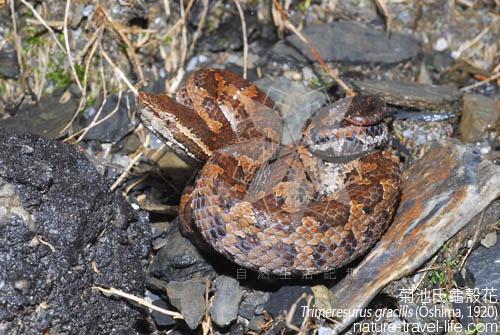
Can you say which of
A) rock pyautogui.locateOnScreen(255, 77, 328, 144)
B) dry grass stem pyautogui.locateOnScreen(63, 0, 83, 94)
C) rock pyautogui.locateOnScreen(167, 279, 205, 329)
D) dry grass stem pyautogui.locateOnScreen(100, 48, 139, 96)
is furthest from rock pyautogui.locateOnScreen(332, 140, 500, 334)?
dry grass stem pyautogui.locateOnScreen(63, 0, 83, 94)

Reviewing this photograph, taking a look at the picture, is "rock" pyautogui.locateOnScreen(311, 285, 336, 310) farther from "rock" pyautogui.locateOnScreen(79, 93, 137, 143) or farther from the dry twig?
"rock" pyautogui.locateOnScreen(79, 93, 137, 143)

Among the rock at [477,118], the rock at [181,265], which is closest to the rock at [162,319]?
the rock at [181,265]

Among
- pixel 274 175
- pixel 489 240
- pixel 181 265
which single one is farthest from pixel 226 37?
pixel 489 240

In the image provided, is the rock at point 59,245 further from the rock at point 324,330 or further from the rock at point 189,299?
the rock at point 324,330

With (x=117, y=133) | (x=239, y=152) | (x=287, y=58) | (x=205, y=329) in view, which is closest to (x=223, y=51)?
(x=287, y=58)

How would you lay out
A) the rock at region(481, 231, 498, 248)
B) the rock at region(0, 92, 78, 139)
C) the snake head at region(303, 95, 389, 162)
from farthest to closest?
the rock at region(0, 92, 78, 139), the snake head at region(303, 95, 389, 162), the rock at region(481, 231, 498, 248)

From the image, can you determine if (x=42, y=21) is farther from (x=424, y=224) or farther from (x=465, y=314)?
(x=465, y=314)
